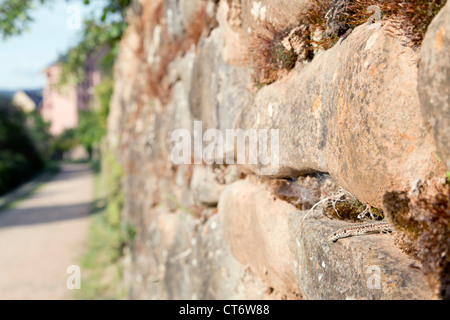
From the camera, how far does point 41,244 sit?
938cm

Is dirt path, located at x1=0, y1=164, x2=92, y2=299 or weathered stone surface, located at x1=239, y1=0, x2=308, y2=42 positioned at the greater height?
weathered stone surface, located at x1=239, y1=0, x2=308, y2=42

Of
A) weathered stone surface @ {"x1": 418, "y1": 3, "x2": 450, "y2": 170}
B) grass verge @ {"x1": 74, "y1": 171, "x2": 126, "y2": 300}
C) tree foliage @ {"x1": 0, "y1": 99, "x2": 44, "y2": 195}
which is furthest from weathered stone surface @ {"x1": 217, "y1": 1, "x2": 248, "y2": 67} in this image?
tree foliage @ {"x1": 0, "y1": 99, "x2": 44, "y2": 195}

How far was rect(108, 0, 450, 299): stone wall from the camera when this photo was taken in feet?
4.37

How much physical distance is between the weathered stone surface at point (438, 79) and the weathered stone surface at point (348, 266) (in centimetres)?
38

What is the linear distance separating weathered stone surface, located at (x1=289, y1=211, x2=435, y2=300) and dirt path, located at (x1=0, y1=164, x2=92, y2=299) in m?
5.46

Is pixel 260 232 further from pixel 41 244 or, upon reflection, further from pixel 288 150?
pixel 41 244

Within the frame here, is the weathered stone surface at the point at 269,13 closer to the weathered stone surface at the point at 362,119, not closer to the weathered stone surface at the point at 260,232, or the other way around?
the weathered stone surface at the point at 362,119

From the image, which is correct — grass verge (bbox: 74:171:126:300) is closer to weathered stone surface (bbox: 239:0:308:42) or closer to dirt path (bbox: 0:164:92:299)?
dirt path (bbox: 0:164:92:299)

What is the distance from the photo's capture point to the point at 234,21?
2811mm

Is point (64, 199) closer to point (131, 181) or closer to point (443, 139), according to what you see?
point (131, 181)

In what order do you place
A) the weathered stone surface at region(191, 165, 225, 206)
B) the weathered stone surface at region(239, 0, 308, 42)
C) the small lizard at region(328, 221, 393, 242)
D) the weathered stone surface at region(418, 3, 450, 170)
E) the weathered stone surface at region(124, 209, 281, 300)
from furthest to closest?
1. the weathered stone surface at region(191, 165, 225, 206)
2. the weathered stone surface at region(124, 209, 281, 300)
3. the weathered stone surface at region(239, 0, 308, 42)
4. the small lizard at region(328, 221, 393, 242)
5. the weathered stone surface at region(418, 3, 450, 170)

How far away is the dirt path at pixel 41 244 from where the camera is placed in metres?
6.92
